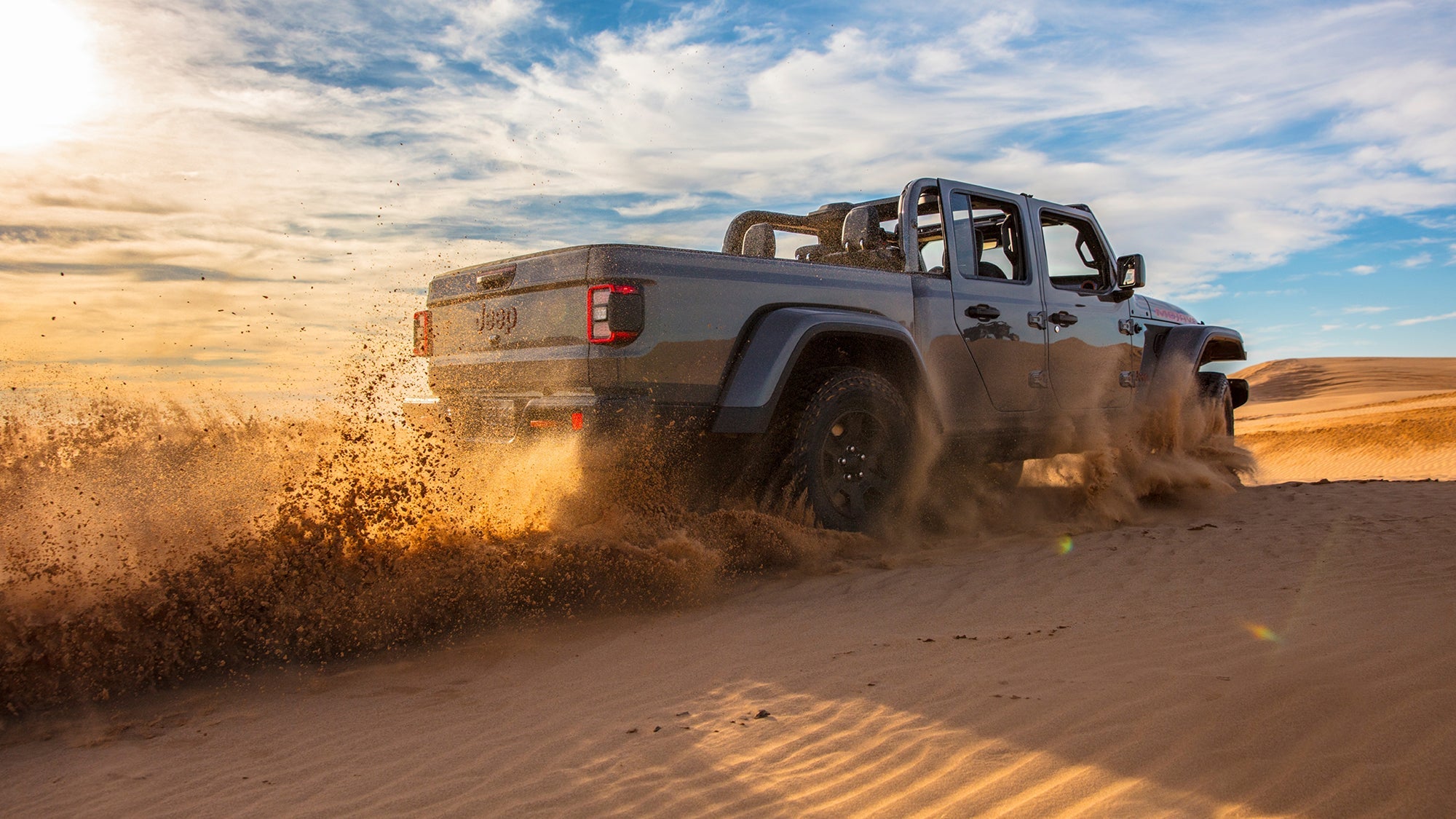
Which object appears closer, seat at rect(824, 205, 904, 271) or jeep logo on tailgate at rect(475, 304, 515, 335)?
jeep logo on tailgate at rect(475, 304, 515, 335)

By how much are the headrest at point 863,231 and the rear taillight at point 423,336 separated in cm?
257

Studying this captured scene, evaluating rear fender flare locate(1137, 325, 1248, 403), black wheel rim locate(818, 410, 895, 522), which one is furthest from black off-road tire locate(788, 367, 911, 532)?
rear fender flare locate(1137, 325, 1248, 403)

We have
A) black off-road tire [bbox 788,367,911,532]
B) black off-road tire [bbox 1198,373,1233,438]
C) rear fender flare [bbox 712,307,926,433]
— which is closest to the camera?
rear fender flare [bbox 712,307,926,433]

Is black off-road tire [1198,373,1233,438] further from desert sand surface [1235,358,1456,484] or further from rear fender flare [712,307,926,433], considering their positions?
rear fender flare [712,307,926,433]

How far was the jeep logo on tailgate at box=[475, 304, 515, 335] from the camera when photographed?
461cm

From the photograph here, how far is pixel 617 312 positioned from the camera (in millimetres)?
4059

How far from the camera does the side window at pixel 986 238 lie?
5.76 metres

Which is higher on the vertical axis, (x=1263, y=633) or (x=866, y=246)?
(x=866, y=246)

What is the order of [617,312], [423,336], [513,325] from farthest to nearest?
[423,336] → [513,325] → [617,312]

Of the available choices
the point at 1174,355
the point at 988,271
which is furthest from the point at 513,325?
the point at 1174,355

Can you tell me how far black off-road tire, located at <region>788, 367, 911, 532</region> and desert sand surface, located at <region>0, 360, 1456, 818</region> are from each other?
1.34 feet

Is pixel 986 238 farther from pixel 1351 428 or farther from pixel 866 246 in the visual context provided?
pixel 1351 428

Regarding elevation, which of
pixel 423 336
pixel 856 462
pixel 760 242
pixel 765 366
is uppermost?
pixel 760 242

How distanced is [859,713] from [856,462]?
8.13ft
